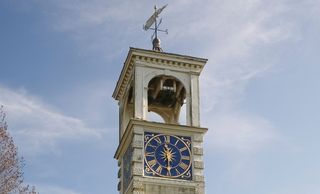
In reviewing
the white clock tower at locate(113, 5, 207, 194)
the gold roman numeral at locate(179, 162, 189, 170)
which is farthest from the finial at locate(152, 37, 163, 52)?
the gold roman numeral at locate(179, 162, 189, 170)

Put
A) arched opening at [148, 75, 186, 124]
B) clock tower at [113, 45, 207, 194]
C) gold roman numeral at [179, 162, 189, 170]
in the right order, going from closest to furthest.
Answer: clock tower at [113, 45, 207, 194] → gold roman numeral at [179, 162, 189, 170] → arched opening at [148, 75, 186, 124]

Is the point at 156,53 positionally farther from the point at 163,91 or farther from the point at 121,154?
the point at 121,154

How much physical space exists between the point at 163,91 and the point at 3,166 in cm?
1347

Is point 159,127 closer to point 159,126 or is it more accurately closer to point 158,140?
point 159,126

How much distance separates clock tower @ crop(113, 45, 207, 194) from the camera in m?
30.8

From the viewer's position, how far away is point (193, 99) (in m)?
33.6

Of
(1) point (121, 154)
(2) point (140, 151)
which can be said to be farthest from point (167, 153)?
(1) point (121, 154)

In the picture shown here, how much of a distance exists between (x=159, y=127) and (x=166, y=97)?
4.04 meters

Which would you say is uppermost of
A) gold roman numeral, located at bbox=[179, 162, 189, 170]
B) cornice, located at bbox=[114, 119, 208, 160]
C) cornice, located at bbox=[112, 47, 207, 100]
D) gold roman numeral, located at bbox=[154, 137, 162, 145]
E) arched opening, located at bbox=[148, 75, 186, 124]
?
cornice, located at bbox=[112, 47, 207, 100]

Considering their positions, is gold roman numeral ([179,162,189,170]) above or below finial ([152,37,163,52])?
below

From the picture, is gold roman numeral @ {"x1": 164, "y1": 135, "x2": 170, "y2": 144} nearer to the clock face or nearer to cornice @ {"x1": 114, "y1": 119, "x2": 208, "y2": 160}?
the clock face

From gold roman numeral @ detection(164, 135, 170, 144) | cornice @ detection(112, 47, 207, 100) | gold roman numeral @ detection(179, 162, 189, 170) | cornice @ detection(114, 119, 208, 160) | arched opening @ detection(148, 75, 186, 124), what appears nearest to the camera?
gold roman numeral @ detection(179, 162, 189, 170)

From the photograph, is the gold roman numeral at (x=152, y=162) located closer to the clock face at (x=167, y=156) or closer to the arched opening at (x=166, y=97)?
the clock face at (x=167, y=156)

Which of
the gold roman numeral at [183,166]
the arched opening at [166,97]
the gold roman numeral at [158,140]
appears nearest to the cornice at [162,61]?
the arched opening at [166,97]
